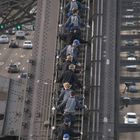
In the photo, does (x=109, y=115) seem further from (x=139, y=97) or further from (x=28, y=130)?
(x=139, y=97)

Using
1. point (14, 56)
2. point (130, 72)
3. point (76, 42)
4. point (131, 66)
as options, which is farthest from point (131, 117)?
point (14, 56)

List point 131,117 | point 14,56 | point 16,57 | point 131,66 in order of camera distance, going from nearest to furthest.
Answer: point 131,117 → point 131,66 → point 16,57 → point 14,56

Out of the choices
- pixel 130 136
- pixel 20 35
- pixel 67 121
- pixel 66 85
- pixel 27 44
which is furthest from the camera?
pixel 20 35

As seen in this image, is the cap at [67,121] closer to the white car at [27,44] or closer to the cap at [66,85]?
the cap at [66,85]

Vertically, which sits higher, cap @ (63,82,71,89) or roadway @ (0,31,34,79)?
roadway @ (0,31,34,79)

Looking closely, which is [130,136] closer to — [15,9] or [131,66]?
[131,66]

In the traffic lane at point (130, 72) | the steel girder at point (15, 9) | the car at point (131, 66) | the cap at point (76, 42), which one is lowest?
the cap at point (76, 42)

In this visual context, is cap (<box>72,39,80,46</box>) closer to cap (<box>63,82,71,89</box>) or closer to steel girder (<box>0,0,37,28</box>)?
cap (<box>63,82,71,89</box>)

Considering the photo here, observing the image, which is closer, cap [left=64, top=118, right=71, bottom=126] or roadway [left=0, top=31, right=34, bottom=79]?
cap [left=64, top=118, right=71, bottom=126]

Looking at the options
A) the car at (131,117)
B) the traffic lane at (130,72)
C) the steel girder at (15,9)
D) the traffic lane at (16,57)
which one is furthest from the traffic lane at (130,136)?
the traffic lane at (16,57)

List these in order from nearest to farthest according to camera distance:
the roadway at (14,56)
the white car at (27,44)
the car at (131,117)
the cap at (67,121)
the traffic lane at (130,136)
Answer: the cap at (67,121) → the traffic lane at (130,136) → the car at (131,117) → the roadway at (14,56) → the white car at (27,44)

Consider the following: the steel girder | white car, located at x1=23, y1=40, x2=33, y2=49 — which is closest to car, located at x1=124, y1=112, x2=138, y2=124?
the steel girder

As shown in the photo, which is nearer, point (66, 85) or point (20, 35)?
point (66, 85)
